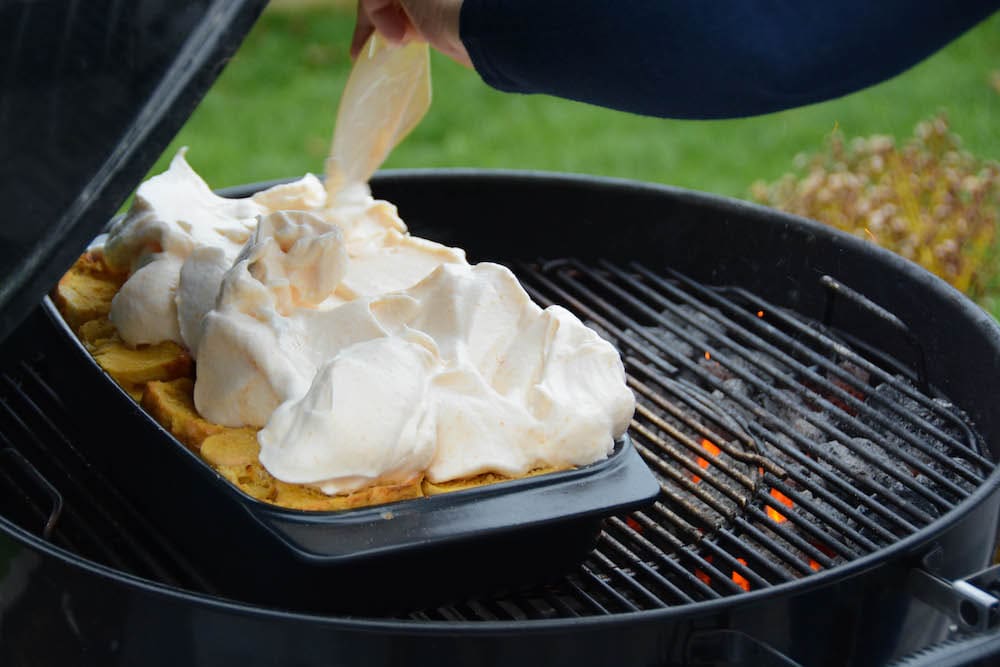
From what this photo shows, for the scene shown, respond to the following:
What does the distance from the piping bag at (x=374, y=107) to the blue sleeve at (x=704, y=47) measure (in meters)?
0.48

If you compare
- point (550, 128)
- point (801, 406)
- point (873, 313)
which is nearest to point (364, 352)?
point (801, 406)

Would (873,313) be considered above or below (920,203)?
above

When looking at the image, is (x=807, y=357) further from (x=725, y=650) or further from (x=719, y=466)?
(x=725, y=650)

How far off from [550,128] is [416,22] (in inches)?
145

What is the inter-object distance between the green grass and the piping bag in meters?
2.70

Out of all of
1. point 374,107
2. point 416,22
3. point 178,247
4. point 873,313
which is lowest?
point 873,313

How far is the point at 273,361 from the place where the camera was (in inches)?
67.9

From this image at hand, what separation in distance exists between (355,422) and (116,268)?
2.84 feet

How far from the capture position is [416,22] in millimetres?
1787

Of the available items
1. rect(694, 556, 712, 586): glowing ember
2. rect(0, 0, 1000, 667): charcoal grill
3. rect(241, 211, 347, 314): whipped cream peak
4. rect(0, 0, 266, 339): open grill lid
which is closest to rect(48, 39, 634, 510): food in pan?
rect(241, 211, 347, 314): whipped cream peak

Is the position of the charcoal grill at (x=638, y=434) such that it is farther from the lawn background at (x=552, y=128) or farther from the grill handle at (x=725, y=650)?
the lawn background at (x=552, y=128)

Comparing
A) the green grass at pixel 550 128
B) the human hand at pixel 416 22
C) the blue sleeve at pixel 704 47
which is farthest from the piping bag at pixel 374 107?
the green grass at pixel 550 128

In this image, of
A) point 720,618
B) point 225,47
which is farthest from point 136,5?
point 720,618

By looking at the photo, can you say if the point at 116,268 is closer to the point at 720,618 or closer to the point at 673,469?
the point at 673,469
